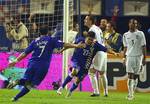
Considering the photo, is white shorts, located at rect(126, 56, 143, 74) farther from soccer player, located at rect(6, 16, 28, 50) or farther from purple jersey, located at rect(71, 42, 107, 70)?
soccer player, located at rect(6, 16, 28, 50)

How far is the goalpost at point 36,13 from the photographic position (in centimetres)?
2347

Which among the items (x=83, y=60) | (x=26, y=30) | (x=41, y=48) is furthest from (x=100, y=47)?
(x=26, y=30)

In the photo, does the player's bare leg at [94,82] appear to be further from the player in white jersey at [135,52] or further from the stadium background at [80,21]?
the stadium background at [80,21]

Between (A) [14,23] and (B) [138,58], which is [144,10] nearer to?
(A) [14,23]

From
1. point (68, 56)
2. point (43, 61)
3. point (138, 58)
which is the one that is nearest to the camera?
point (43, 61)

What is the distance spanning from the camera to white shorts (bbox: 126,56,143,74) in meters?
18.5

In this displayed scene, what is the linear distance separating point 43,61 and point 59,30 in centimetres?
763

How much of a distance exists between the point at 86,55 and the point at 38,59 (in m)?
3.34

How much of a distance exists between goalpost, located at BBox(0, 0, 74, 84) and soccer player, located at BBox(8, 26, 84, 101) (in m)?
6.93

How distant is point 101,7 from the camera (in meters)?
26.0

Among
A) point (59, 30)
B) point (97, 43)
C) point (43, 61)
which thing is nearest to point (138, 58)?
point (97, 43)

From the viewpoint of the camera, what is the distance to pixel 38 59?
51.8 feet

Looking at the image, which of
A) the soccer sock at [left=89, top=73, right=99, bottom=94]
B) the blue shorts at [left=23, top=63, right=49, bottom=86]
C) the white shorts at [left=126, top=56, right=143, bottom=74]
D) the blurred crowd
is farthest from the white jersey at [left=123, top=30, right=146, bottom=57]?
the blurred crowd

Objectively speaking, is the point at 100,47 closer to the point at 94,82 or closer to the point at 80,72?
the point at 80,72
